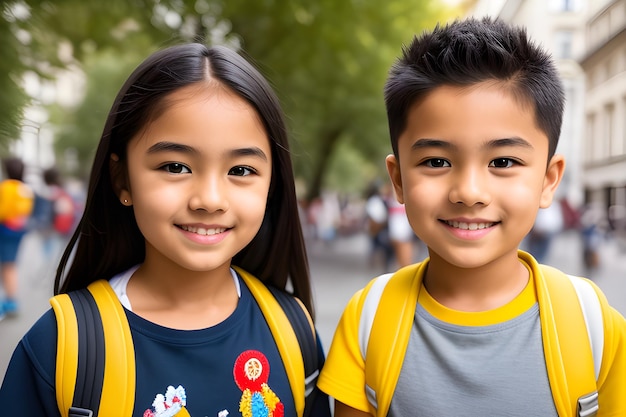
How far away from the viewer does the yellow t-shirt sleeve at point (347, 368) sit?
1.62m

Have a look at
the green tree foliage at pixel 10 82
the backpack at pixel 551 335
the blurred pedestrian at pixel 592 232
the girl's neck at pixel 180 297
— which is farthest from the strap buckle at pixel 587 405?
the blurred pedestrian at pixel 592 232

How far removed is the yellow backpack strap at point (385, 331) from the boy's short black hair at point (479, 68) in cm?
42

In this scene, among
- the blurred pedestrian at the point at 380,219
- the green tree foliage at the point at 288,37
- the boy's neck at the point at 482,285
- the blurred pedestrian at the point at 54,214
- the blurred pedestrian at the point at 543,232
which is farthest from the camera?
the blurred pedestrian at the point at 54,214

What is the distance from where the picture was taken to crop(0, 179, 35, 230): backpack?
611 centimetres

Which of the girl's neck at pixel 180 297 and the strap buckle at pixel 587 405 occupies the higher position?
the girl's neck at pixel 180 297

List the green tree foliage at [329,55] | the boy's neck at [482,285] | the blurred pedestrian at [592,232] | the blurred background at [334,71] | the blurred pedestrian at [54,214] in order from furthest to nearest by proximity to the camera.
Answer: the blurred pedestrian at [54,214] → the blurred pedestrian at [592,232] → the green tree foliage at [329,55] → the blurred background at [334,71] → the boy's neck at [482,285]

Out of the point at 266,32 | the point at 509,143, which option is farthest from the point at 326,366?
the point at 266,32

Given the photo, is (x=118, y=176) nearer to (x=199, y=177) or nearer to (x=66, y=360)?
(x=199, y=177)

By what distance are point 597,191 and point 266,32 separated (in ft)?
14.0

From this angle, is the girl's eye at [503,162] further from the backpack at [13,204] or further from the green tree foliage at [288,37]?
the backpack at [13,204]

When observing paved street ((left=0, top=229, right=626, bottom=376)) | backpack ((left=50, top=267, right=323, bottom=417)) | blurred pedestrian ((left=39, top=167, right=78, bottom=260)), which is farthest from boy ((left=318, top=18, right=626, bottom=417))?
blurred pedestrian ((left=39, top=167, right=78, bottom=260))

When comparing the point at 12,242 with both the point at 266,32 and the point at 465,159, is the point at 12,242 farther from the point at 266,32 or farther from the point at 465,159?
the point at 465,159

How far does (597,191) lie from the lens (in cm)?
711

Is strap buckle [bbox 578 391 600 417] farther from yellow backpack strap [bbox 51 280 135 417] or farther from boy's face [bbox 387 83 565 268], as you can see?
yellow backpack strap [bbox 51 280 135 417]
